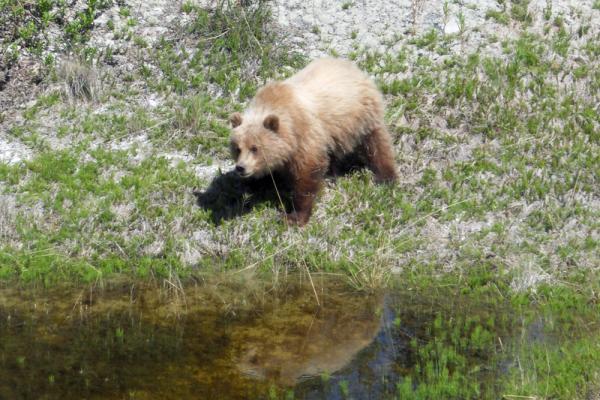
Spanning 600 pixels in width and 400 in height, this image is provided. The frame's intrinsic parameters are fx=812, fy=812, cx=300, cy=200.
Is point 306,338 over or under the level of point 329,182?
over

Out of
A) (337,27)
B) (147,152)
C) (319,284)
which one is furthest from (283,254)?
(337,27)

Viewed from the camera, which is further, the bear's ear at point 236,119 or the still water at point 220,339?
the bear's ear at point 236,119

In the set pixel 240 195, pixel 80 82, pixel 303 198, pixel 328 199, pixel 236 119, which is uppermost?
pixel 236 119

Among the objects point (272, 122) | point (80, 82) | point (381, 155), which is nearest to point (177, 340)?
point (272, 122)

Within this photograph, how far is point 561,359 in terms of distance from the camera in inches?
303

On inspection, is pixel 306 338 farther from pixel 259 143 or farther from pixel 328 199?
pixel 328 199

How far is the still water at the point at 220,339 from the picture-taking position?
24.6ft

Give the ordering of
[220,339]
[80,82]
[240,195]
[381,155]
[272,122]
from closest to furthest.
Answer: [220,339]
[272,122]
[240,195]
[381,155]
[80,82]

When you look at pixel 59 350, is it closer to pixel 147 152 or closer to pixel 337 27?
pixel 147 152

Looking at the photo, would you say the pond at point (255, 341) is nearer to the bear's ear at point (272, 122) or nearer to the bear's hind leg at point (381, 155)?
the bear's ear at point (272, 122)

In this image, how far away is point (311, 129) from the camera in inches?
446

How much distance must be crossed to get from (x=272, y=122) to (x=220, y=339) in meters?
3.41

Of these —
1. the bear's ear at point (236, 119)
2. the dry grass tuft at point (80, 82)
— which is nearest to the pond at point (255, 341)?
the bear's ear at point (236, 119)

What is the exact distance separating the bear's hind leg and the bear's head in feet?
5.09
